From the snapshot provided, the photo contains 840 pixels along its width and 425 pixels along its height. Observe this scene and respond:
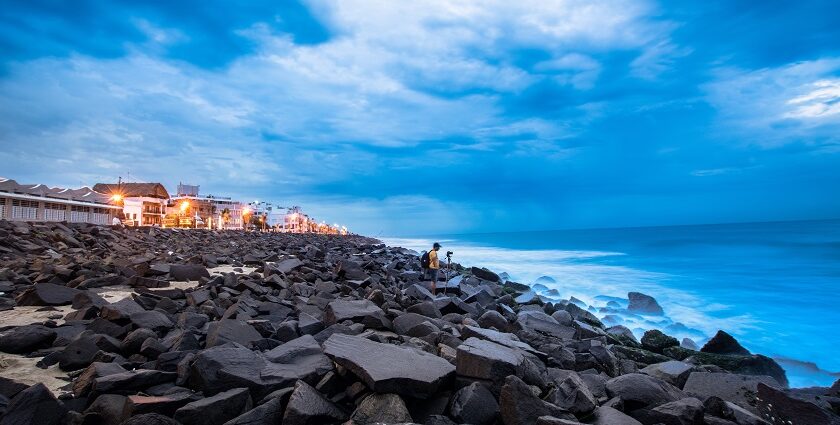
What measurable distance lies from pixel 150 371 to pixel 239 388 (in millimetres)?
821

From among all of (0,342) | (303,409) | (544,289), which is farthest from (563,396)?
(544,289)

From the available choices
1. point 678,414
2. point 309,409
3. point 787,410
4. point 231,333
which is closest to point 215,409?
point 309,409

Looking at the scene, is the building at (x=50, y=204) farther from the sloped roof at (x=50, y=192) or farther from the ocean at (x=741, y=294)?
the ocean at (x=741, y=294)

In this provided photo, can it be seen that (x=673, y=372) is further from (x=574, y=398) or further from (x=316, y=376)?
(x=316, y=376)

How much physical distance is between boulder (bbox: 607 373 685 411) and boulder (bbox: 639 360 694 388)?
1267mm

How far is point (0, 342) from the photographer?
13.2ft

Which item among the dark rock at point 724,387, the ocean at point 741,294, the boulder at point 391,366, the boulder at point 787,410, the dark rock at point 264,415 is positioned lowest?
the ocean at point 741,294

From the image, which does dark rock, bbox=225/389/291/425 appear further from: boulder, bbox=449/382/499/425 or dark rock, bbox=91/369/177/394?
boulder, bbox=449/382/499/425

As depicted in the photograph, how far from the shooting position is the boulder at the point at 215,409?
2.68 meters

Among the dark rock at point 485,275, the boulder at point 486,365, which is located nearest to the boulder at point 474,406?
the boulder at point 486,365

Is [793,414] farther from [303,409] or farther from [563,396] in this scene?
[303,409]

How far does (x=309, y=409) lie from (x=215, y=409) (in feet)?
2.08

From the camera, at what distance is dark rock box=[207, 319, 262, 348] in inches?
159

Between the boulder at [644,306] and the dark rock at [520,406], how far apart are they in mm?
15714
